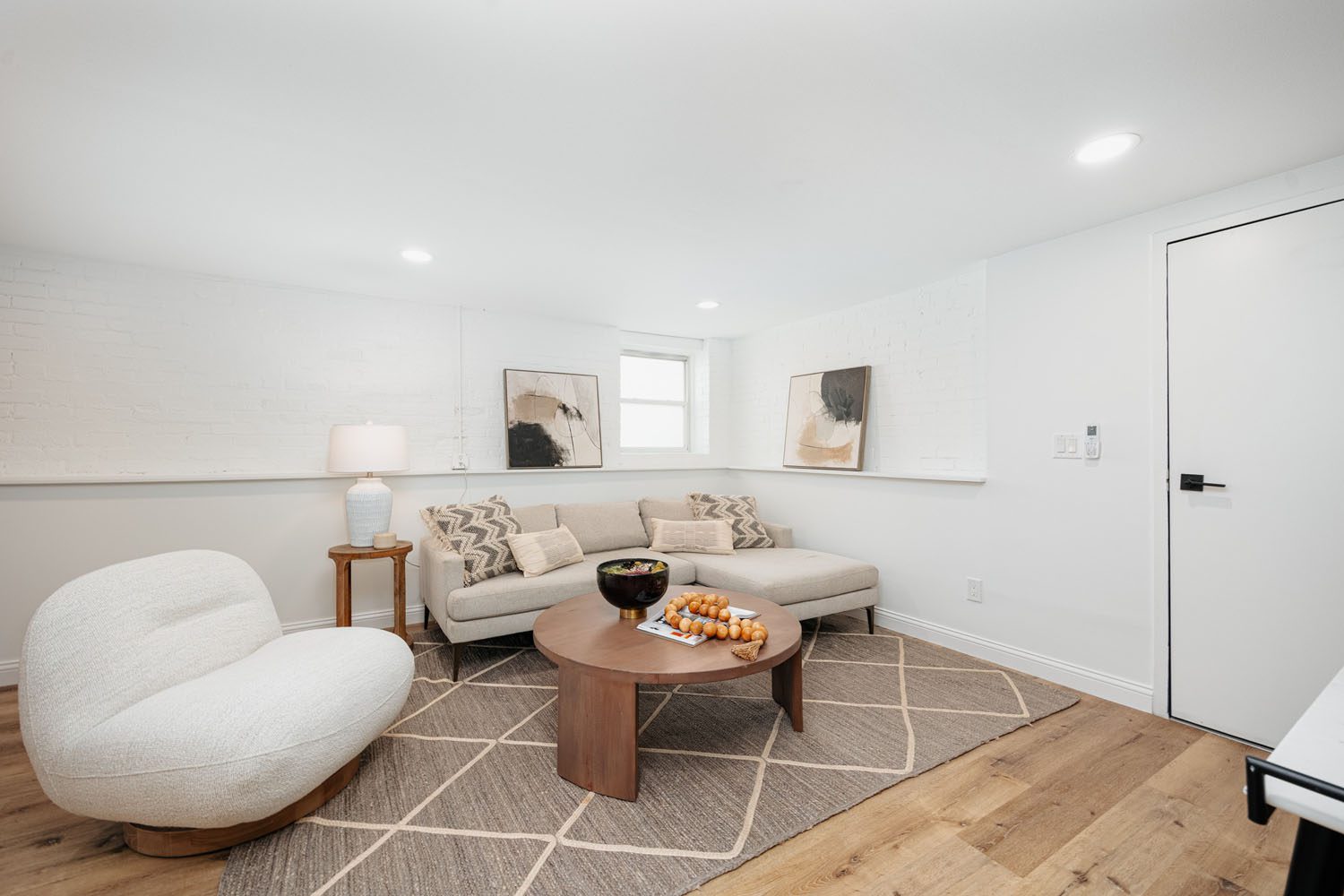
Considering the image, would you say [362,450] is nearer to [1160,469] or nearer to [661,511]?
[661,511]

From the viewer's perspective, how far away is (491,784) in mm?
2012

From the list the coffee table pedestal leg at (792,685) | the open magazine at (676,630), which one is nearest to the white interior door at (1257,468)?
the coffee table pedestal leg at (792,685)

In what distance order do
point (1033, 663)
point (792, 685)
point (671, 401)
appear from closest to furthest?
point (792, 685) < point (1033, 663) < point (671, 401)

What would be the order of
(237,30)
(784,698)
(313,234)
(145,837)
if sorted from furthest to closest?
1. (313,234)
2. (784,698)
3. (145,837)
4. (237,30)

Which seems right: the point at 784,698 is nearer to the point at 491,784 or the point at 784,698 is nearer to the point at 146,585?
the point at 491,784

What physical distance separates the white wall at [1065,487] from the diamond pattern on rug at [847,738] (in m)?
1.01

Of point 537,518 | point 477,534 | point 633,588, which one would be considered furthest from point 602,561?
point 633,588

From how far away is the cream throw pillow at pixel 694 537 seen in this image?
3.95 metres

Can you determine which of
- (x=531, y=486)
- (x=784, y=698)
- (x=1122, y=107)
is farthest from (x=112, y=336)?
(x=1122, y=107)

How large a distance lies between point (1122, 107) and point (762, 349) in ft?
10.7

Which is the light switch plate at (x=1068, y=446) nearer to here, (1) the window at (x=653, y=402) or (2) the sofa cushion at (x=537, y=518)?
(2) the sofa cushion at (x=537, y=518)

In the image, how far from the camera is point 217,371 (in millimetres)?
3363

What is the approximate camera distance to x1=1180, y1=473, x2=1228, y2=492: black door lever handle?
2.35 metres

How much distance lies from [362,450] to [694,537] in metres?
2.11
